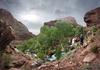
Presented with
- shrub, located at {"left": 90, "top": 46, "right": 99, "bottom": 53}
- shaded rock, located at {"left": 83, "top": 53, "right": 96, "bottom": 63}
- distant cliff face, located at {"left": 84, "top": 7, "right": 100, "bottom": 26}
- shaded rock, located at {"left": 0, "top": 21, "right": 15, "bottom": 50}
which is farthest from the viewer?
distant cliff face, located at {"left": 84, "top": 7, "right": 100, "bottom": 26}

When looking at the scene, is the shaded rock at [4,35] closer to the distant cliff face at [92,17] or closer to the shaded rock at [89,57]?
the shaded rock at [89,57]

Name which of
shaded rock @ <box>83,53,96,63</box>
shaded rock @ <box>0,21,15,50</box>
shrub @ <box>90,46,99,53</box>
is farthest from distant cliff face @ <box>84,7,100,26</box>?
shaded rock @ <box>83,53,96,63</box>

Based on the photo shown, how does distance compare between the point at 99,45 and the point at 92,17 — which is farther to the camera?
the point at 92,17

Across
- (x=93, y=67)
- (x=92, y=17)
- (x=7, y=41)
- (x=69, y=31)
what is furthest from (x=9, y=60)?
(x=69, y=31)

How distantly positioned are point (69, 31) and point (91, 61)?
49034 millimetres

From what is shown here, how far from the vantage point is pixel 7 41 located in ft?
89.0

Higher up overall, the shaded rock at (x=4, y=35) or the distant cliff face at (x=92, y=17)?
the distant cliff face at (x=92, y=17)

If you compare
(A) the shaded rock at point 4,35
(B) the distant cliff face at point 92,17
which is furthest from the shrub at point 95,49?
(B) the distant cliff face at point 92,17

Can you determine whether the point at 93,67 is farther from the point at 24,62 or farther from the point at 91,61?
the point at 24,62

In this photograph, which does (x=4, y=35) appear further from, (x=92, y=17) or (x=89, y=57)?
(x=92, y=17)

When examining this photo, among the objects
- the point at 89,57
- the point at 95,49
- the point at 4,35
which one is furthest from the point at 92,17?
the point at 89,57

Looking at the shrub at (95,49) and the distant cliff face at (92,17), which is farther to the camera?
the distant cliff face at (92,17)

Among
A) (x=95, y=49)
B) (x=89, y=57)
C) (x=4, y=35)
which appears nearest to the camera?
(x=89, y=57)

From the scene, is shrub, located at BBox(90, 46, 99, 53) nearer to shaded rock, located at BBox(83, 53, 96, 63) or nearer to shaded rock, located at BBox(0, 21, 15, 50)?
shaded rock, located at BBox(83, 53, 96, 63)
